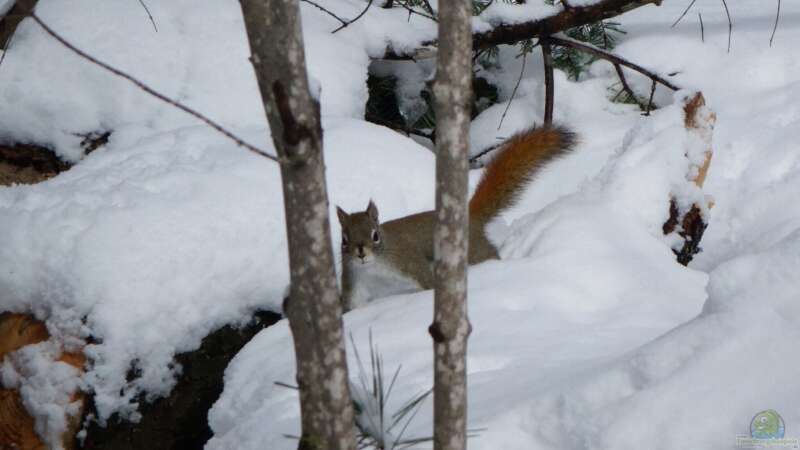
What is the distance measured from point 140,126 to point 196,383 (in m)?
1.12

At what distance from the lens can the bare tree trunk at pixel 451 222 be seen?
4.06 feet

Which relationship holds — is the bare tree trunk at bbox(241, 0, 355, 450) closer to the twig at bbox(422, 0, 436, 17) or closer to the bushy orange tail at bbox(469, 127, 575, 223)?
the bushy orange tail at bbox(469, 127, 575, 223)

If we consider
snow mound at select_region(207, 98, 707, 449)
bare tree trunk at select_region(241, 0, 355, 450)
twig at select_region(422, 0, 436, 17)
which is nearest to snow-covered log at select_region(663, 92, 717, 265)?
snow mound at select_region(207, 98, 707, 449)

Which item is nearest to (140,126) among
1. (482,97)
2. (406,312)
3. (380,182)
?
(380,182)

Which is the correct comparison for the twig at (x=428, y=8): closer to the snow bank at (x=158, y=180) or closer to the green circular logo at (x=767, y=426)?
the snow bank at (x=158, y=180)

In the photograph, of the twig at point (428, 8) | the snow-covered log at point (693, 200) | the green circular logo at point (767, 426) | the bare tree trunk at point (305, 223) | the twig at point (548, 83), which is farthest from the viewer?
the twig at point (548, 83)

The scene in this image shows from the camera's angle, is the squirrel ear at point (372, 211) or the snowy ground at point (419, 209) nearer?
the snowy ground at point (419, 209)

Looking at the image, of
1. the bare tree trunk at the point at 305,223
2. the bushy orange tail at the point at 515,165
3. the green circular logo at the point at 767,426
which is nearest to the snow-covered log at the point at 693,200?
the bushy orange tail at the point at 515,165

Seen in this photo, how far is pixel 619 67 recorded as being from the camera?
403 cm

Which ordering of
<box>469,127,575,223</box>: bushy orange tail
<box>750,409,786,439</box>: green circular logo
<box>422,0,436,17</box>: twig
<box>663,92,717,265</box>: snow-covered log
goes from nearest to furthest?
<box>750,409,786,439</box>: green circular logo, <box>663,92,717,265</box>: snow-covered log, <box>469,127,575,223</box>: bushy orange tail, <box>422,0,436,17</box>: twig

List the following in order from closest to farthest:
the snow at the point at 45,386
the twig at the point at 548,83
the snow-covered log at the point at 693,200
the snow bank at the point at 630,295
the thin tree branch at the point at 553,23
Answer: the snow bank at the point at 630,295 → the snow at the point at 45,386 → the snow-covered log at the point at 693,200 → the thin tree branch at the point at 553,23 → the twig at the point at 548,83

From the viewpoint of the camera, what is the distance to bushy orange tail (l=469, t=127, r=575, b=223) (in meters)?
3.20

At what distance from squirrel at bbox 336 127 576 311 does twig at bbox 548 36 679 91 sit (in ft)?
2.88

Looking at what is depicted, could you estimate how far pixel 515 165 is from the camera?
3.20m
